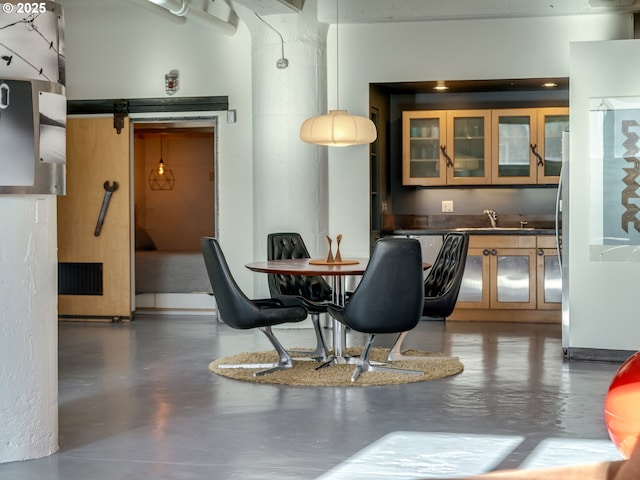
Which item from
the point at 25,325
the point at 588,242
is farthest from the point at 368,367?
the point at 25,325

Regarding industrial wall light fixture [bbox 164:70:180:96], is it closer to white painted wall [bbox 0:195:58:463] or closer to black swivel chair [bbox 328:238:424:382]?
black swivel chair [bbox 328:238:424:382]

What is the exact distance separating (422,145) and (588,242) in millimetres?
3309

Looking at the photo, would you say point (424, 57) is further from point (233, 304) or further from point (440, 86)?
point (233, 304)

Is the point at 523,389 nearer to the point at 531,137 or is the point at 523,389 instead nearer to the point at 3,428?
the point at 3,428

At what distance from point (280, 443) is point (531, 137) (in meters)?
6.05

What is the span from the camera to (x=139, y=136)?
14484 mm

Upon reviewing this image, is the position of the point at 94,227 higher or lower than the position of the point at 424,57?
lower

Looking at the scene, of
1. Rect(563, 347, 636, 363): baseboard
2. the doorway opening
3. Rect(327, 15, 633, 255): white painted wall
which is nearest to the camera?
Rect(563, 347, 636, 363): baseboard

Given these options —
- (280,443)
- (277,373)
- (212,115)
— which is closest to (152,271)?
(212,115)

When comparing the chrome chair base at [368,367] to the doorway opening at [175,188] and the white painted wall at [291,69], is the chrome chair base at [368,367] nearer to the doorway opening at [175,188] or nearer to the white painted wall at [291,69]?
the white painted wall at [291,69]

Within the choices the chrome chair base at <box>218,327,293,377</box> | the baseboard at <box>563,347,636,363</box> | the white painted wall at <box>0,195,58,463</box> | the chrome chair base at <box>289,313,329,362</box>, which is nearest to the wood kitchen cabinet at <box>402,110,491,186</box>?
the baseboard at <box>563,347,636,363</box>

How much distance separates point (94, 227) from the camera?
31.2ft

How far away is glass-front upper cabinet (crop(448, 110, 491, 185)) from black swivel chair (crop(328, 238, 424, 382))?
430 centimetres

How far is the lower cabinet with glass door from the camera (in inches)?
358
